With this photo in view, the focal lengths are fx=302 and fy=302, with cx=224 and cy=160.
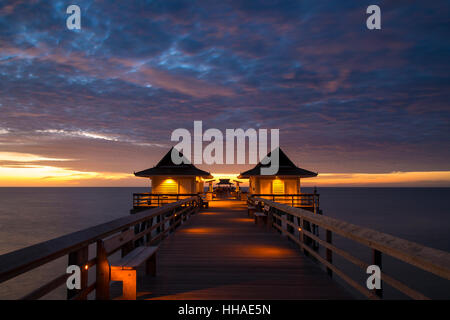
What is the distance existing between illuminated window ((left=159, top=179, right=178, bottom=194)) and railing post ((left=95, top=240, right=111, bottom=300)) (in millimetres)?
23089

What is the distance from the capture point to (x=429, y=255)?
8.00ft

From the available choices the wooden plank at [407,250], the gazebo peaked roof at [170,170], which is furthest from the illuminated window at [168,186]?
the wooden plank at [407,250]

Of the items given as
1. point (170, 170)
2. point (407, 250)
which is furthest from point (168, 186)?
point (407, 250)

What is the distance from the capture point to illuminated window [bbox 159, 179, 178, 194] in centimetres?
2669

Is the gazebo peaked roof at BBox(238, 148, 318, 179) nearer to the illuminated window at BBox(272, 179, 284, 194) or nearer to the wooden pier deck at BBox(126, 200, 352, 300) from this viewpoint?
the illuminated window at BBox(272, 179, 284, 194)

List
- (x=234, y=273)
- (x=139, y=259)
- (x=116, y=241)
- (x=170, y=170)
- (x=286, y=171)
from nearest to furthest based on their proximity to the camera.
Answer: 1. (x=116, y=241)
2. (x=139, y=259)
3. (x=234, y=273)
4. (x=286, y=171)
5. (x=170, y=170)

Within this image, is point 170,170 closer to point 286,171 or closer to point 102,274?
point 286,171

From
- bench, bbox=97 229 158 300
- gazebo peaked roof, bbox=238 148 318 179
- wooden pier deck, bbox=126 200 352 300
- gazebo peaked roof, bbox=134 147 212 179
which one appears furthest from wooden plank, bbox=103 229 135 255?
gazebo peaked roof, bbox=238 148 318 179

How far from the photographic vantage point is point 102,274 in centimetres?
372

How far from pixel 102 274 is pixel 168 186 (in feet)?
76.5

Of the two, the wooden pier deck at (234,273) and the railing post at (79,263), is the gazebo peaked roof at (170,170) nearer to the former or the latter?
the wooden pier deck at (234,273)
